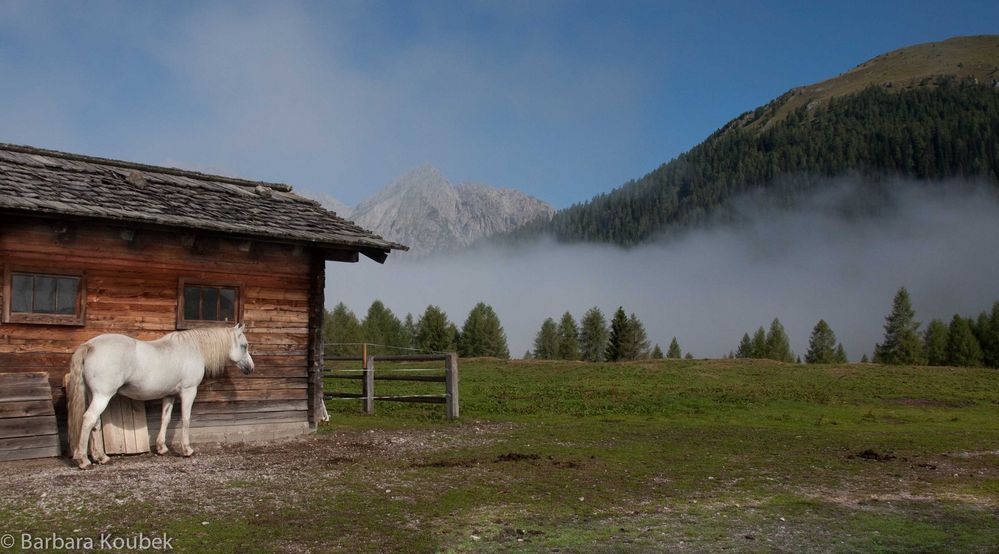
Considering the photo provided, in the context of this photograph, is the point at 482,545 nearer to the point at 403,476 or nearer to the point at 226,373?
the point at 403,476

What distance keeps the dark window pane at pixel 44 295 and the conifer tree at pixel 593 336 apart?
10833 centimetres

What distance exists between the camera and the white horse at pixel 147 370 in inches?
417

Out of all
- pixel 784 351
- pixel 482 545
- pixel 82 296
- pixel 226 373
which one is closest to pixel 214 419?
pixel 226 373

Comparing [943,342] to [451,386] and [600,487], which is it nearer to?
[451,386]

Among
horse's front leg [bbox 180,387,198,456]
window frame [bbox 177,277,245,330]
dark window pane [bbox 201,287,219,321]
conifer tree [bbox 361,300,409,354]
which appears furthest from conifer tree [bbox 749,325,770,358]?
horse's front leg [bbox 180,387,198,456]

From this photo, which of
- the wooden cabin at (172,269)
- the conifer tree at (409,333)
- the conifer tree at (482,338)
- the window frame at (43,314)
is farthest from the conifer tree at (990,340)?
the window frame at (43,314)

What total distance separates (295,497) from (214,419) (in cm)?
516

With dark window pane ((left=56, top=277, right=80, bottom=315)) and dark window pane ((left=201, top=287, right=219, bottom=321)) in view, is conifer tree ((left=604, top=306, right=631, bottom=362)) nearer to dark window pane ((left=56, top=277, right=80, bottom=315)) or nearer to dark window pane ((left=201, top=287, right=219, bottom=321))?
dark window pane ((left=201, top=287, right=219, bottom=321))

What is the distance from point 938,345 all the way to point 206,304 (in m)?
103

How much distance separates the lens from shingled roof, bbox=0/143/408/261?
11.6 metres

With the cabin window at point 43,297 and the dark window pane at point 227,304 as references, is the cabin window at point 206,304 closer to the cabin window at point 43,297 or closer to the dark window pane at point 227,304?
the dark window pane at point 227,304

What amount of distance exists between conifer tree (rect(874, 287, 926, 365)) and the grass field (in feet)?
277

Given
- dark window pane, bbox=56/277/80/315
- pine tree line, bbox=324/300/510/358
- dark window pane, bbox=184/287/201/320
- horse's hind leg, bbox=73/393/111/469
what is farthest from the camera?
pine tree line, bbox=324/300/510/358

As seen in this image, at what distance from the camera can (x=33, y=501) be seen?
8.36 m
